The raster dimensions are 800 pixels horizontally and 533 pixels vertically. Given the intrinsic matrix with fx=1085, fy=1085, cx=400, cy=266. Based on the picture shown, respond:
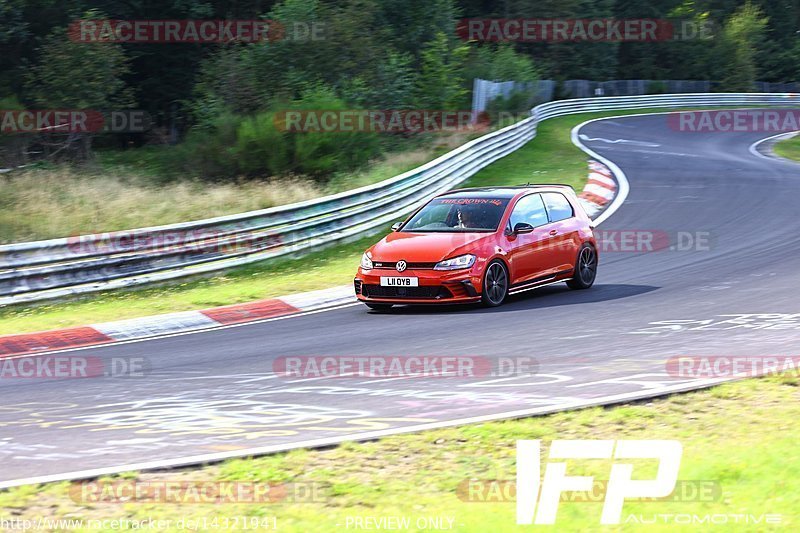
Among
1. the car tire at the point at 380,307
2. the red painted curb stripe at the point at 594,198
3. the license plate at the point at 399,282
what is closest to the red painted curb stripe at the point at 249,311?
the car tire at the point at 380,307

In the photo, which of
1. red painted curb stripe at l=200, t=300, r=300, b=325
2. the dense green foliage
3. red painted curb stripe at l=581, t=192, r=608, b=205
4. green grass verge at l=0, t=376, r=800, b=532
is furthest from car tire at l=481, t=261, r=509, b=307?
the dense green foliage

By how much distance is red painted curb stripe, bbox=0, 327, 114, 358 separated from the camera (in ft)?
38.8

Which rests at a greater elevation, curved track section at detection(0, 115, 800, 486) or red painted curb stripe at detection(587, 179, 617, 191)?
red painted curb stripe at detection(587, 179, 617, 191)

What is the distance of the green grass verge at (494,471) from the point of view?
5246mm

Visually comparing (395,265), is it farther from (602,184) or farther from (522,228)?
(602,184)

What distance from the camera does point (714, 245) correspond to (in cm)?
1731

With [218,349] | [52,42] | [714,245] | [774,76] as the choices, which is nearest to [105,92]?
[52,42]

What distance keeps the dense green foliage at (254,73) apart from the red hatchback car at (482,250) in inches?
458

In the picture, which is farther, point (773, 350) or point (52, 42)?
point (52, 42)

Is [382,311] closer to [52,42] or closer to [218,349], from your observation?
[218,349]

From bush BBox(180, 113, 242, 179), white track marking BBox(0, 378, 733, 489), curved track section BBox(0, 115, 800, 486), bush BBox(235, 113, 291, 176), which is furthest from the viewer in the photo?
bush BBox(180, 113, 242, 179)

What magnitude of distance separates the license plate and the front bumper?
0.12 feet

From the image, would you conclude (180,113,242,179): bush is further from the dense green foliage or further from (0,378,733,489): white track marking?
(0,378,733,489): white track marking

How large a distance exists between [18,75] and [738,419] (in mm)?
37729
